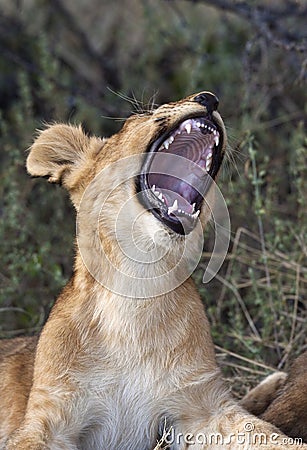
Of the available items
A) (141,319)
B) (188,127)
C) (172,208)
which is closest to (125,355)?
(141,319)

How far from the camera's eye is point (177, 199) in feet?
11.9

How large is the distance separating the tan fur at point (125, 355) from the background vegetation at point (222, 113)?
0.52 meters

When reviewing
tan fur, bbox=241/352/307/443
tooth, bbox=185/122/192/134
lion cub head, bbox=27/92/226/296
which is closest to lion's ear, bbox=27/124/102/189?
lion cub head, bbox=27/92/226/296

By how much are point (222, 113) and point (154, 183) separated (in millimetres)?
3668

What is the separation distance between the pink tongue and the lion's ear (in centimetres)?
47

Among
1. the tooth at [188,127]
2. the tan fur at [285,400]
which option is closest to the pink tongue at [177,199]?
the tooth at [188,127]

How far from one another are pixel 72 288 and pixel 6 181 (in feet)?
7.09

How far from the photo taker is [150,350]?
3.59m

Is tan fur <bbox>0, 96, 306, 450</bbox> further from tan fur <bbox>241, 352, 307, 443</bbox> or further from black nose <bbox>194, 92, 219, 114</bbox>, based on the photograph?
tan fur <bbox>241, 352, 307, 443</bbox>

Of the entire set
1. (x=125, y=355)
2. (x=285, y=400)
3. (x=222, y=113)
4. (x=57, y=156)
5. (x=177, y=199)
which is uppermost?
(x=57, y=156)

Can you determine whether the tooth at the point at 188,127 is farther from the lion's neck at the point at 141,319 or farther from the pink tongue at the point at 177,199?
the lion's neck at the point at 141,319

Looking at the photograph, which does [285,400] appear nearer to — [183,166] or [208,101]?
[183,166]

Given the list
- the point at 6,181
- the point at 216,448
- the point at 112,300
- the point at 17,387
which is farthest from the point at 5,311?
the point at 216,448

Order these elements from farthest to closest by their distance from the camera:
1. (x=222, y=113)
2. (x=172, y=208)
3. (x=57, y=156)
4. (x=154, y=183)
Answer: (x=222, y=113) → (x=57, y=156) → (x=154, y=183) → (x=172, y=208)
